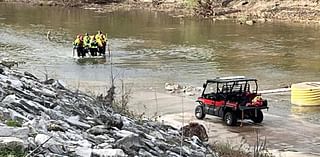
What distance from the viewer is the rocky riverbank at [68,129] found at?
697 cm

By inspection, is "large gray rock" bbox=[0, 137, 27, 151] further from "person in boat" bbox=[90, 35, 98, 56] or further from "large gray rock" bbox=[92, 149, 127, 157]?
"person in boat" bbox=[90, 35, 98, 56]

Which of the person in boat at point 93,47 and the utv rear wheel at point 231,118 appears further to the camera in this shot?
the person in boat at point 93,47

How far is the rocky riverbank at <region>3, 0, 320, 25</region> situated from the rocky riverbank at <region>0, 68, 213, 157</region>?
152ft

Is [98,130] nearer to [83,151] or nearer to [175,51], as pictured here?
[83,151]

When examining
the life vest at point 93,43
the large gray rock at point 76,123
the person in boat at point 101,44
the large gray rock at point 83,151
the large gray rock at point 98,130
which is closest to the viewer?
the large gray rock at point 83,151

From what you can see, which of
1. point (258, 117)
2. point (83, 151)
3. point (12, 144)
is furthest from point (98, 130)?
point (258, 117)

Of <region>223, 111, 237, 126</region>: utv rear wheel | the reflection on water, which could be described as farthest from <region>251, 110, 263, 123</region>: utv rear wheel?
the reflection on water

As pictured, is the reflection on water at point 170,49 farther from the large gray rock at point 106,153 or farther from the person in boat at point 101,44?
the large gray rock at point 106,153

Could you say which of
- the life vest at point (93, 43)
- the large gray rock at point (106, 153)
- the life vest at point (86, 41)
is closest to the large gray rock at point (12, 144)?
the large gray rock at point (106, 153)

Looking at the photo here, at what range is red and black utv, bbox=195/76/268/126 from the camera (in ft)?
62.4

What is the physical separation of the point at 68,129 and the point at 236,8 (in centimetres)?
5873

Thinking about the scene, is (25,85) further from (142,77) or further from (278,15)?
(278,15)

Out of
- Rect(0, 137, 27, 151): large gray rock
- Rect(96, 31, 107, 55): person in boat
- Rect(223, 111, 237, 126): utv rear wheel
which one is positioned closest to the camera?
Rect(0, 137, 27, 151): large gray rock

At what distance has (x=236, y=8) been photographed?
Result: 65.9 m
